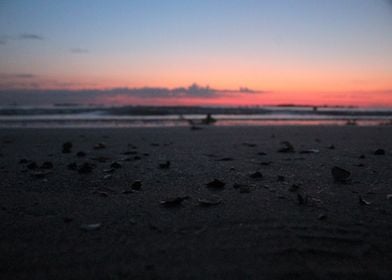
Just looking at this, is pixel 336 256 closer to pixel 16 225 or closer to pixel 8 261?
pixel 8 261

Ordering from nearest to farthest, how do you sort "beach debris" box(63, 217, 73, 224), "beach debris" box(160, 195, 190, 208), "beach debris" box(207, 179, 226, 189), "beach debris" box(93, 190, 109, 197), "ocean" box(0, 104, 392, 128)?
"beach debris" box(63, 217, 73, 224) < "beach debris" box(160, 195, 190, 208) < "beach debris" box(93, 190, 109, 197) < "beach debris" box(207, 179, 226, 189) < "ocean" box(0, 104, 392, 128)

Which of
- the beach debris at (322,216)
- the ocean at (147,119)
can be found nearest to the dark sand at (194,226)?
the beach debris at (322,216)

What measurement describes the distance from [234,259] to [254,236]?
35 cm

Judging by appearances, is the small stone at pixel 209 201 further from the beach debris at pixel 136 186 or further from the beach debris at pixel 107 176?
the beach debris at pixel 107 176

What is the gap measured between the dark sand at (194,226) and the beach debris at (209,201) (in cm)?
5

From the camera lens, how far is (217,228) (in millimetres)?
2312

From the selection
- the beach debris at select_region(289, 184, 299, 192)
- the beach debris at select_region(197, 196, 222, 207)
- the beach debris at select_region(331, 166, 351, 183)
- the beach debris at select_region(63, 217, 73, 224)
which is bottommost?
the beach debris at select_region(63, 217, 73, 224)

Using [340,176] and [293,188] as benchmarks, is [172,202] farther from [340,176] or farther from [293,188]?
[340,176]

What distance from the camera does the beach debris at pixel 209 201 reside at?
2.80 m

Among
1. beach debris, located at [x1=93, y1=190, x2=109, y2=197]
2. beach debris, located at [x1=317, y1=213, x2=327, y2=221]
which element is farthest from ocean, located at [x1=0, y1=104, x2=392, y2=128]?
beach debris, located at [x1=317, y1=213, x2=327, y2=221]

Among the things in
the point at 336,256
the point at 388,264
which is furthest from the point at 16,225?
the point at 388,264

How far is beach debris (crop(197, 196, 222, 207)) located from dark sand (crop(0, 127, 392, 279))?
0.05 meters

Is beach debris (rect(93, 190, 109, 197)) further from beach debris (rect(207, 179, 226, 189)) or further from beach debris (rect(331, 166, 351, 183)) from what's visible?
beach debris (rect(331, 166, 351, 183))

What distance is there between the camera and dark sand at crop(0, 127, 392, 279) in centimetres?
180
